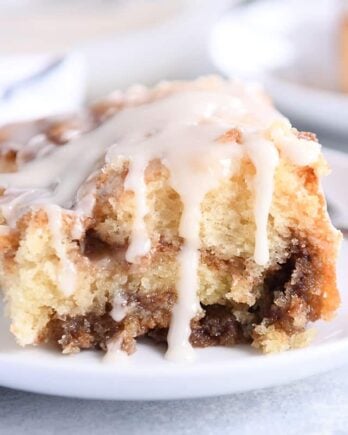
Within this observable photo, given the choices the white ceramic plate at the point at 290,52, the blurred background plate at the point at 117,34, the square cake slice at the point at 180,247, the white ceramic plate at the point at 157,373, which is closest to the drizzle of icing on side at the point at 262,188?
the square cake slice at the point at 180,247

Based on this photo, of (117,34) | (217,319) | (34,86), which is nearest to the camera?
(217,319)

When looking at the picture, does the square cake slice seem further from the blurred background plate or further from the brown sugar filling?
the blurred background plate

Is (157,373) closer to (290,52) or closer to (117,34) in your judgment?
(290,52)

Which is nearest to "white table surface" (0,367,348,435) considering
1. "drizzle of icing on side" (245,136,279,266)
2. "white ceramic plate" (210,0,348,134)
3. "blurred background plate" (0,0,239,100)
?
"drizzle of icing on side" (245,136,279,266)

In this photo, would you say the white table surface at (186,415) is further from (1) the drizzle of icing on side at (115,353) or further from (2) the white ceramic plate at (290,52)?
(2) the white ceramic plate at (290,52)

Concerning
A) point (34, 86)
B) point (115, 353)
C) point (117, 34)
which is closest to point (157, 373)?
point (115, 353)

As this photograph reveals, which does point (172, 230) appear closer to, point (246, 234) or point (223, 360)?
point (246, 234)
